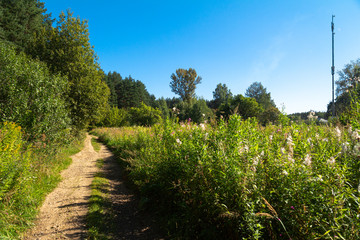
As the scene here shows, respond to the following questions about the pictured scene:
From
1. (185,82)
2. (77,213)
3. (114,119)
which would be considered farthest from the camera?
(185,82)

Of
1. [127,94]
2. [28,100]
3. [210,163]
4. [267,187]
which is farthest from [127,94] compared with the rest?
[267,187]

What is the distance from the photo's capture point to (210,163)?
10.1 ft

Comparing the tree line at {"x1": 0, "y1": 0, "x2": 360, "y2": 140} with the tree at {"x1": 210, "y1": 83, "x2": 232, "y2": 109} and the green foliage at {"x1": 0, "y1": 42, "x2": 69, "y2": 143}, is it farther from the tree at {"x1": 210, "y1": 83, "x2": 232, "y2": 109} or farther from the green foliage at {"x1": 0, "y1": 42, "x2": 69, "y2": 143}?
the tree at {"x1": 210, "y1": 83, "x2": 232, "y2": 109}

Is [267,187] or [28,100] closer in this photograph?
[267,187]

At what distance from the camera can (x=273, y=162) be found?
239cm

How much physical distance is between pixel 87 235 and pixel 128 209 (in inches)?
A: 53.8

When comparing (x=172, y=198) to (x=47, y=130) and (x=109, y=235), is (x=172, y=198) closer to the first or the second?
(x=109, y=235)

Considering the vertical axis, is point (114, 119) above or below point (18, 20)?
below

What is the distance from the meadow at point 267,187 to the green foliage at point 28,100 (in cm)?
610

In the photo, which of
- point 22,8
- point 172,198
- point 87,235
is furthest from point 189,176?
point 22,8

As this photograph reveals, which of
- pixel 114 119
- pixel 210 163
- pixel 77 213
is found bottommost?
pixel 77 213

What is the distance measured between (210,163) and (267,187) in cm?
97

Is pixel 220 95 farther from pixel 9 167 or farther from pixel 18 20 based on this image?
pixel 9 167

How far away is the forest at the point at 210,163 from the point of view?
1923 mm
